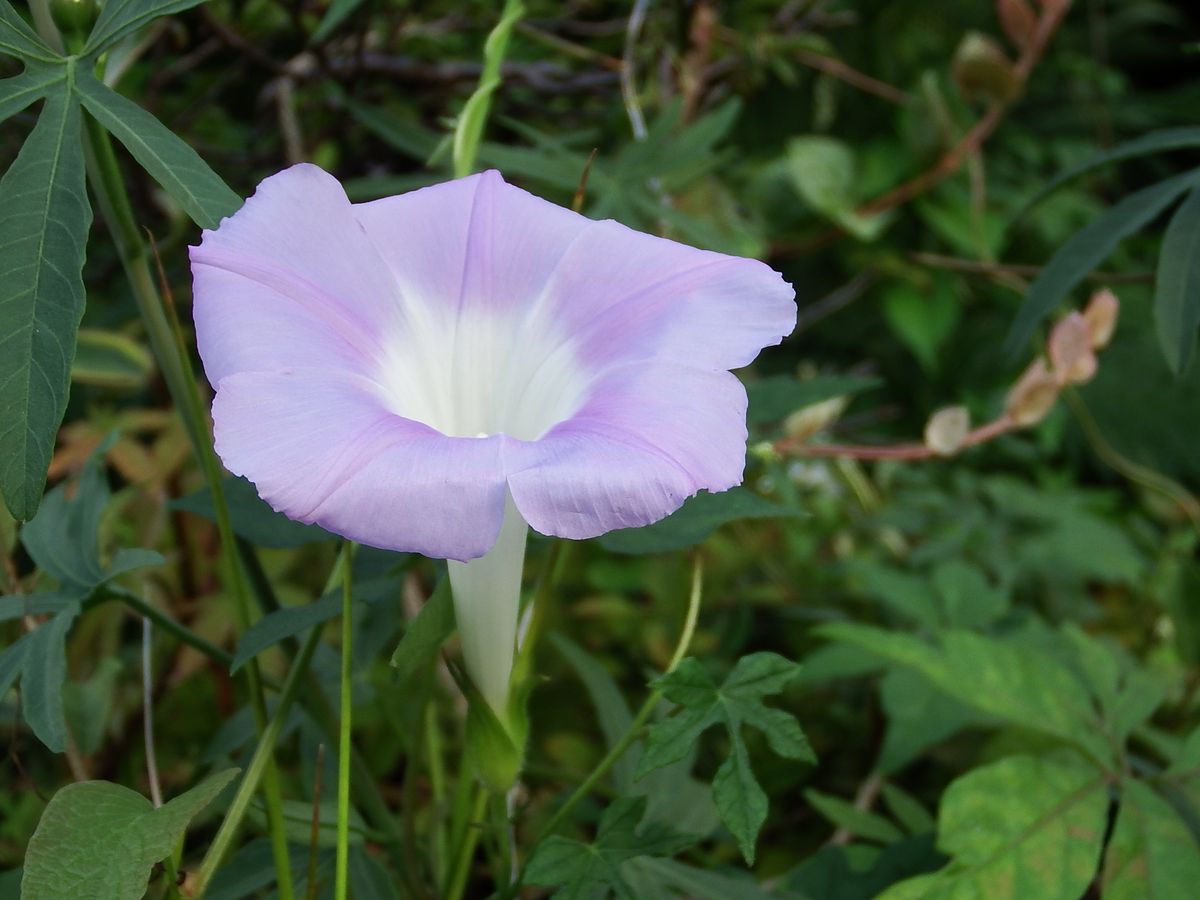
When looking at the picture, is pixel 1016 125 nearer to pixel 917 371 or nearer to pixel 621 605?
pixel 917 371

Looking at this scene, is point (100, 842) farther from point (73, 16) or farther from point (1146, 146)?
point (1146, 146)

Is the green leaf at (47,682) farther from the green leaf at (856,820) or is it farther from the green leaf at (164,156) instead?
the green leaf at (856,820)

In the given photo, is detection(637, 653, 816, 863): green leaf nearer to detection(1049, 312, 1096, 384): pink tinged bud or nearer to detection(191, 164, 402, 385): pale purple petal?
detection(191, 164, 402, 385): pale purple petal

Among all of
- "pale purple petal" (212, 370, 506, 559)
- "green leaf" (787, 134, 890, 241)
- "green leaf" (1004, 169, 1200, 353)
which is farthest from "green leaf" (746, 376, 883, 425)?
"green leaf" (787, 134, 890, 241)

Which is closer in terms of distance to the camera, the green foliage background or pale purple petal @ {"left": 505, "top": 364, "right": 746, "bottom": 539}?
pale purple petal @ {"left": 505, "top": 364, "right": 746, "bottom": 539}

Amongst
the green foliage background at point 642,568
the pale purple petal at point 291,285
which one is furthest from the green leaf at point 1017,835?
the pale purple petal at point 291,285

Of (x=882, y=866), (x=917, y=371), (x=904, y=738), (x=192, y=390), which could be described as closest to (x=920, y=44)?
(x=917, y=371)
